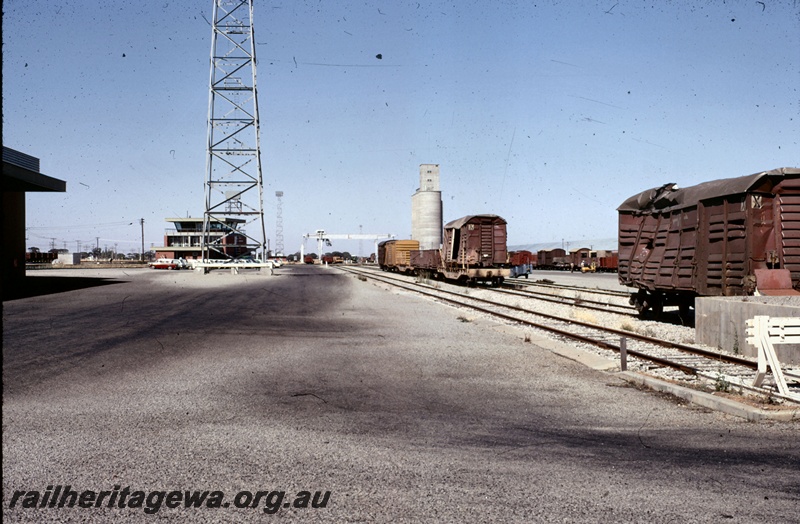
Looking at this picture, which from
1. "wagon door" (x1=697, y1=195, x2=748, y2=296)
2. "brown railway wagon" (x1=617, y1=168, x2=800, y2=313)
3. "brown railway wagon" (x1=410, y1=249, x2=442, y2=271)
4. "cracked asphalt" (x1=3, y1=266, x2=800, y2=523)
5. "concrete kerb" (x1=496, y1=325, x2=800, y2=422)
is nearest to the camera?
"cracked asphalt" (x1=3, y1=266, x2=800, y2=523)

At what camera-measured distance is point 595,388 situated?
27.7ft

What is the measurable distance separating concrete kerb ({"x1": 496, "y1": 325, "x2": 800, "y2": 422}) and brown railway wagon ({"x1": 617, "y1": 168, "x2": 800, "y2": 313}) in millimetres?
4522

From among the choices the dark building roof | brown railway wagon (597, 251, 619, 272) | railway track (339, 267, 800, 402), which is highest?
the dark building roof

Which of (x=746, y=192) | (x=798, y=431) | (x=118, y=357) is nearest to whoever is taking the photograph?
(x=798, y=431)

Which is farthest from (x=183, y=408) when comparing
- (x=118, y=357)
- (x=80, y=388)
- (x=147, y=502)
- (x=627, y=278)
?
(x=627, y=278)

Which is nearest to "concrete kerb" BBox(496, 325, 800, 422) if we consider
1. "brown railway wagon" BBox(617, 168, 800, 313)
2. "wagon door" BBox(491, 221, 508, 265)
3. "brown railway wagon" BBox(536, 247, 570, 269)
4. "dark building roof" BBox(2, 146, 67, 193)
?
"brown railway wagon" BBox(617, 168, 800, 313)

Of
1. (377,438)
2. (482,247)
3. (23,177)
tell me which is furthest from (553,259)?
(377,438)

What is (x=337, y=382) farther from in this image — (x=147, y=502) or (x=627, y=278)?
(x=627, y=278)

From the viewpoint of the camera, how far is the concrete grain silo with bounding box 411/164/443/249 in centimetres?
8906

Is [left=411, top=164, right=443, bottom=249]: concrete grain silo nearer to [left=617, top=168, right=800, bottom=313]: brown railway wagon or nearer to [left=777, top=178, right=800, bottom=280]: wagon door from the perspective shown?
[left=617, top=168, right=800, bottom=313]: brown railway wagon

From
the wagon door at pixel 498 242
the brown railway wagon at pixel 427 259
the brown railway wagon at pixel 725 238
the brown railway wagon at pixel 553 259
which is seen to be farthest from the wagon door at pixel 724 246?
the brown railway wagon at pixel 553 259

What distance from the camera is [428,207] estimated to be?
89.0 metres

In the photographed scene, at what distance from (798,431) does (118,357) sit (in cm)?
1006

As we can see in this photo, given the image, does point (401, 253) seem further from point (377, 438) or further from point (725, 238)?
point (377, 438)
